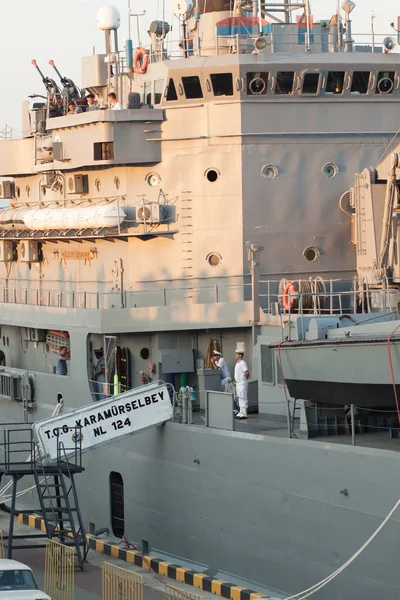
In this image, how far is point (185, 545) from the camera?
725 inches

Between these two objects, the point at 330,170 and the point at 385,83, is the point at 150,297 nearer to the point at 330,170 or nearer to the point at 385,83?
the point at 330,170

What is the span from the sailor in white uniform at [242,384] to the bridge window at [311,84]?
477 centimetres

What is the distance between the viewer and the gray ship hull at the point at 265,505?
1512cm

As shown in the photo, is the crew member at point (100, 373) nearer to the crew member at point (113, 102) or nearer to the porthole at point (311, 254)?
the porthole at point (311, 254)

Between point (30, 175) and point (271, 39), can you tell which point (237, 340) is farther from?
point (30, 175)

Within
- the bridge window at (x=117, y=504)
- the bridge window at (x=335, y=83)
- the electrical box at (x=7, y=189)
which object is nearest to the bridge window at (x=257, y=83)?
the bridge window at (x=335, y=83)

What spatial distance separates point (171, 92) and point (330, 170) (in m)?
2.92

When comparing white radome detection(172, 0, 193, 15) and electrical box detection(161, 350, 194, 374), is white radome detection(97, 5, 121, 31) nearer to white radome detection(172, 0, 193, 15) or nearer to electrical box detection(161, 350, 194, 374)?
white radome detection(172, 0, 193, 15)

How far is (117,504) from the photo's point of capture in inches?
802

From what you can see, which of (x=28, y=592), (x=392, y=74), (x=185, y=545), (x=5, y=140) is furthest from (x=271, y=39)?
(x=28, y=592)

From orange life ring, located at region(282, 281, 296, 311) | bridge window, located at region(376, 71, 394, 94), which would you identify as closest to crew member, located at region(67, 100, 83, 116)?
bridge window, located at region(376, 71, 394, 94)

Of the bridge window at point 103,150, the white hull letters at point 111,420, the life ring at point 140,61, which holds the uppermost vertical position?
the life ring at point 140,61

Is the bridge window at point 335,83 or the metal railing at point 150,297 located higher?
the bridge window at point 335,83

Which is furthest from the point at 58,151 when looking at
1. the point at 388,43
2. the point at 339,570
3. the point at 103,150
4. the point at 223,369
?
the point at 339,570
